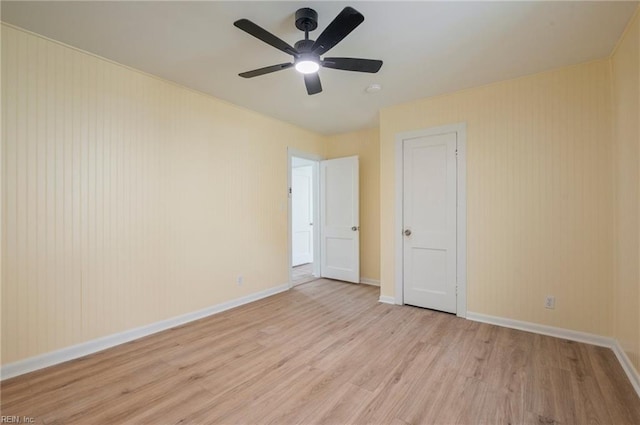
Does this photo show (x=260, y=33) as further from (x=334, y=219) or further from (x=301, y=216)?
(x=301, y=216)

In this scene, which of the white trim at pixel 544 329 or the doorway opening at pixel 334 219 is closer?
the white trim at pixel 544 329

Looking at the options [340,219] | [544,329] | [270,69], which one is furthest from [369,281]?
[270,69]

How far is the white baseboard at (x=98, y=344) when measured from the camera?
215 cm

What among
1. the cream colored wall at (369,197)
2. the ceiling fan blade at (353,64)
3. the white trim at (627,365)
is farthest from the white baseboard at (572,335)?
the ceiling fan blade at (353,64)

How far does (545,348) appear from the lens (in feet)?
8.37

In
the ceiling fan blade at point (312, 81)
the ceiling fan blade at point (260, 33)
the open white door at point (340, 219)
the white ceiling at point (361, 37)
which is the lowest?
the open white door at point (340, 219)

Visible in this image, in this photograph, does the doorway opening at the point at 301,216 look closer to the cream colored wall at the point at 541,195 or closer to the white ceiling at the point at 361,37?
the white ceiling at the point at 361,37

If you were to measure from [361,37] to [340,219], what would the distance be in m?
3.08

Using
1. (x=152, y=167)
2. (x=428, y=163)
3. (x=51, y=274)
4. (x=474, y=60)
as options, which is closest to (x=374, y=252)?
(x=428, y=163)

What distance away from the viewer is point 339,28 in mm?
1733

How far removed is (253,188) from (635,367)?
4008 mm

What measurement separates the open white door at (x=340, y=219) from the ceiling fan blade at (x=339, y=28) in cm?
287

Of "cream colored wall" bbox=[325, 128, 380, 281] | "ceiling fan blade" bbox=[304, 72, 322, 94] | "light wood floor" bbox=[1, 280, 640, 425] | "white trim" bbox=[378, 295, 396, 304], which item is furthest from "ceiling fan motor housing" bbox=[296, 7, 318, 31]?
"white trim" bbox=[378, 295, 396, 304]

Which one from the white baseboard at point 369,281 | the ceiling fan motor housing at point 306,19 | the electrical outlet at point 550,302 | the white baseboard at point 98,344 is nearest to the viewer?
the ceiling fan motor housing at point 306,19
